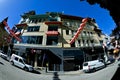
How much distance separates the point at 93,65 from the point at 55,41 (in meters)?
0.48

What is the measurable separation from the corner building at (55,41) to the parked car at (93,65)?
0.07 meters

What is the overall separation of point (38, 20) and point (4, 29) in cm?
38

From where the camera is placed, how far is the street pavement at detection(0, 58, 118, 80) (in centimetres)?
186

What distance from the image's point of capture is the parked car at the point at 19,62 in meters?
1.93

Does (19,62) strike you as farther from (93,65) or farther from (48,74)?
(93,65)

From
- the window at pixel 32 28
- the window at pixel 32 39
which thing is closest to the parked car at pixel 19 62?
the window at pixel 32 39

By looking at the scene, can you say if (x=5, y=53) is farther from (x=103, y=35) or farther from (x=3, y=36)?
(x=103, y=35)

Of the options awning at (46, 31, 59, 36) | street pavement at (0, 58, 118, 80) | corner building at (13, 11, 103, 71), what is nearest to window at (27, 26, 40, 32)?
corner building at (13, 11, 103, 71)

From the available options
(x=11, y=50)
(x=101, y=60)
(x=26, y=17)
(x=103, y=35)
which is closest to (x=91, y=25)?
(x=103, y=35)

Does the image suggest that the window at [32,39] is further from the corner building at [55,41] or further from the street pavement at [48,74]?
the street pavement at [48,74]

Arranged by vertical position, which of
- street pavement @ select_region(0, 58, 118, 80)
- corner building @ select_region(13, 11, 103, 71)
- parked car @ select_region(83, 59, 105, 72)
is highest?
corner building @ select_region(13, 11, 103, 71)

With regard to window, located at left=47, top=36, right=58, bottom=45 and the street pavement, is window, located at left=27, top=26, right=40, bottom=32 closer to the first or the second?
window, located at left=47, top=36, right=58, bottom=45

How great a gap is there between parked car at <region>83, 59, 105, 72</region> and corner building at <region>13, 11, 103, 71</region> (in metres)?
0.07

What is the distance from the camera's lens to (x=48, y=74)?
200cm
